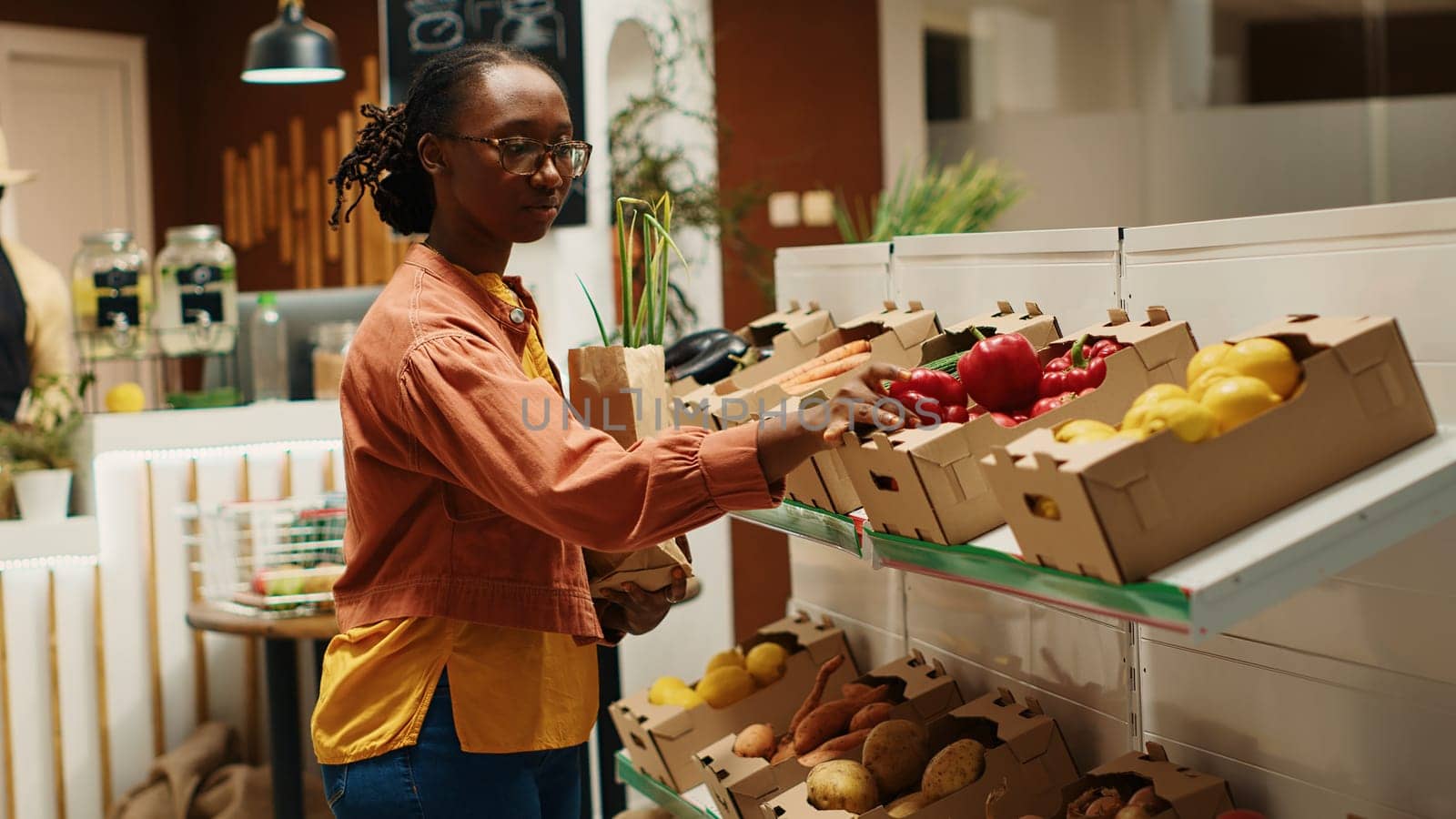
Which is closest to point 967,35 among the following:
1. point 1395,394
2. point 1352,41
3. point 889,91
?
point 889,91

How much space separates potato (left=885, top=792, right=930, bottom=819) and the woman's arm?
27.5 inches

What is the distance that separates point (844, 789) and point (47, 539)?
242 centimetres

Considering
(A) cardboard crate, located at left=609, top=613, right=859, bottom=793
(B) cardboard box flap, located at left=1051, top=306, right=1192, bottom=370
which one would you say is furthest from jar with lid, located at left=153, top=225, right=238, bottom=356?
(B) cardboard box flap, located at left=1051, top=306, right=1192, bottom=370

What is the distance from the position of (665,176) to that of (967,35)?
2.06 meters

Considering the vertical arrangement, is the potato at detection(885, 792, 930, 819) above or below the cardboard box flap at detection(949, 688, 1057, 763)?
below

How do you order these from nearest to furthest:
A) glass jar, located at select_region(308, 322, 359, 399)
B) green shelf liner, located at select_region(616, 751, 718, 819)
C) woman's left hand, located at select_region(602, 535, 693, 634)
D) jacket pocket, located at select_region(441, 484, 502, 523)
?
jacket pocket, located at select_region(441, 484, 502, 523) → woman's left hand, located at select_region(602, 535, 693, 634) → green shelf liner, located at select_region(616, 751, 718, 819) → glass jar, located at select_region(308, 322, 359, 399)

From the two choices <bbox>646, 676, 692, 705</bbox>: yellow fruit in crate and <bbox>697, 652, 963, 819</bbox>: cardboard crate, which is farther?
<bbox>646, 676, 692, 705</bbox>: yellow fruit in crate

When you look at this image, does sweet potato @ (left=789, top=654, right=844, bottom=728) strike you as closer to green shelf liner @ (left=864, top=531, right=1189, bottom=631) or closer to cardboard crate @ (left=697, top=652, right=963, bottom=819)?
cardboard crate @ (left=697, top=652, right=963, bottom=819)

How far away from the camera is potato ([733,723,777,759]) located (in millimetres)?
2242

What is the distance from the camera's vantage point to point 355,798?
162cm

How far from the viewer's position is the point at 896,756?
201 cm

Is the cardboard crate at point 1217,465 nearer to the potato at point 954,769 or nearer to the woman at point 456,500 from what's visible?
the woman at point 456,500

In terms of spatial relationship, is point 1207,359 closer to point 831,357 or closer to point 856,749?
point 831,357

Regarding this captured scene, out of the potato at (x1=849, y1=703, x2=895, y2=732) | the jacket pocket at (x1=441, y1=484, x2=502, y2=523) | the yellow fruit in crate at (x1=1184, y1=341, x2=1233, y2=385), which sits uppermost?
the yellow fruit in crate at (x1=1184, y1=341, x2=1233, y2=385)
